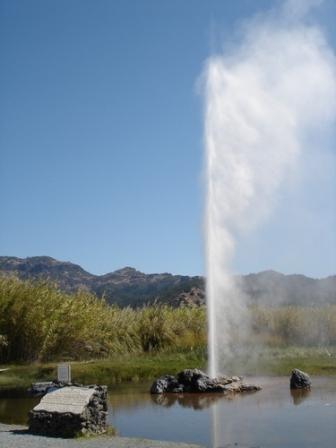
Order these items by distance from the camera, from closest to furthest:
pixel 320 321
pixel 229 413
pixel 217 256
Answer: pixel 229 413 < pixel 217 256 < pixel 320 321

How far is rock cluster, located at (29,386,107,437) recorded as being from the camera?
9.94 metres

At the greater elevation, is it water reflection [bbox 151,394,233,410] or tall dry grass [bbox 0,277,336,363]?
tall dry grass [bbox 0,277,336,363]

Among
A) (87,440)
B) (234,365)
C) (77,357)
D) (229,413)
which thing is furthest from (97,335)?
(87,440)

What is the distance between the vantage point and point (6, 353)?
20.8 metres

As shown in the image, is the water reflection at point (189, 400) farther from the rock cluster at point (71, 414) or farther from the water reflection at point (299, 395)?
the rock cluster at point (71, 414)

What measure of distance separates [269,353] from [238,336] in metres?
2.99

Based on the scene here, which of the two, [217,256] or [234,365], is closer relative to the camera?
[217,256]

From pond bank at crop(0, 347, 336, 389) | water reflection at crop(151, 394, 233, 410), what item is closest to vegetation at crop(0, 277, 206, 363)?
pond bank at crop(0, 347, 336, 389)

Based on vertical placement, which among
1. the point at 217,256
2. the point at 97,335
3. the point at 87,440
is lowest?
the point at 87,440

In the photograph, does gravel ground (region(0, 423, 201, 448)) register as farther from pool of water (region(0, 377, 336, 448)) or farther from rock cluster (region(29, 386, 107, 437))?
pool of water (region(0, 377, 336, 448))

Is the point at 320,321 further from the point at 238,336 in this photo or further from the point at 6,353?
the point at 6,353

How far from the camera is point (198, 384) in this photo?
14102 mm

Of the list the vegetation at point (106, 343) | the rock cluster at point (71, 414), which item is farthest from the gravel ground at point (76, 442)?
the vegetation at point (106, 343)

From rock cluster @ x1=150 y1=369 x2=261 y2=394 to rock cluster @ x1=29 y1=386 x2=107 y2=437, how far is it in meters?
4.10
